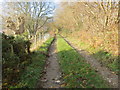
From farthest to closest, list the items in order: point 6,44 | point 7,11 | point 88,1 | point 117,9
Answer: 1. point 7,11
2. point 88,1
3. point 117,9
4. point 6,44

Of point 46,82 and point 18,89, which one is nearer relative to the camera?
point 18,89

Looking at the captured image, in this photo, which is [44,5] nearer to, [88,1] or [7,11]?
[7,11]

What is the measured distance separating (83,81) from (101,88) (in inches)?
30.0

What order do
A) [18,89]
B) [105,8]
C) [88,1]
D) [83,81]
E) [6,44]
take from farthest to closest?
[88,1] → [105,8] → [6,44] → [83,81] → [18,89]

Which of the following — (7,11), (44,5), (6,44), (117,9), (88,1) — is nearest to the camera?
(6,44)

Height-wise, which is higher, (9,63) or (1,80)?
(9,63)

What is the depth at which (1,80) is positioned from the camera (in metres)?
3.70

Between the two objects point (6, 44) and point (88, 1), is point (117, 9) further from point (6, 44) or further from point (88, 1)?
point (6, 44)

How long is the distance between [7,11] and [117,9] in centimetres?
1188

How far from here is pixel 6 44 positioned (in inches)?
185

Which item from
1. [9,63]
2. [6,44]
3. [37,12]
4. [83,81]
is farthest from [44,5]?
[83,81]

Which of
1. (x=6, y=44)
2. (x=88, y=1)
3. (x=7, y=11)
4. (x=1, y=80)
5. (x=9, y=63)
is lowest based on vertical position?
(x=1, y=80)

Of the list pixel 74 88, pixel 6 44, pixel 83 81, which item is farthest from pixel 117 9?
pixel 6 44

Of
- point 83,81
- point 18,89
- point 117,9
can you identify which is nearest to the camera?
point 18,89
